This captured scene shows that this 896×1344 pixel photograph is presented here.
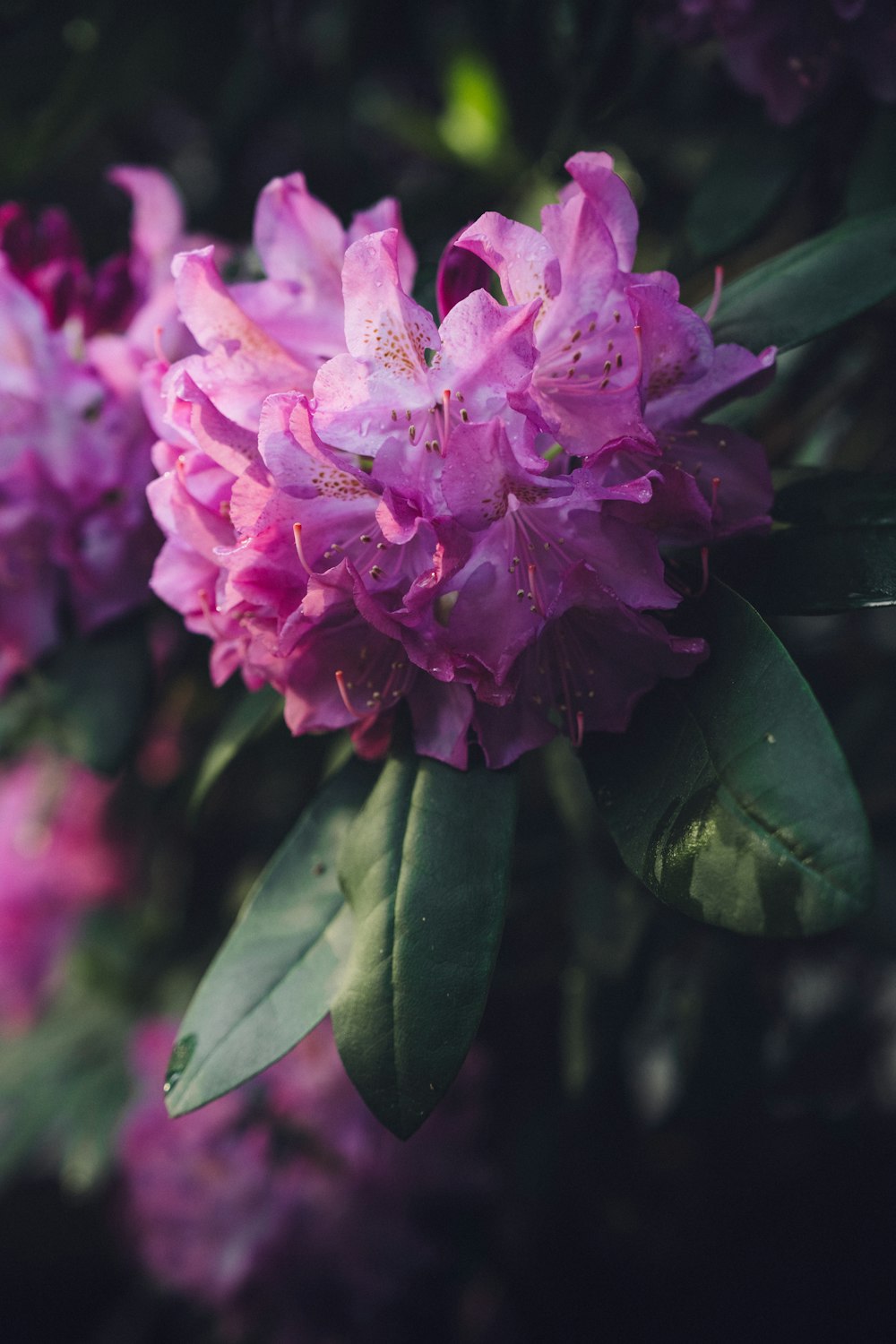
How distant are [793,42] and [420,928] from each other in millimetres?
760

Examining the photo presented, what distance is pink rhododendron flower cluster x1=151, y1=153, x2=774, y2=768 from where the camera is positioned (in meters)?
0.53

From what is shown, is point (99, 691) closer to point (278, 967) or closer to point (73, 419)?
point (73, 419)

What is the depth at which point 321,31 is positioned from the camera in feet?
4.89

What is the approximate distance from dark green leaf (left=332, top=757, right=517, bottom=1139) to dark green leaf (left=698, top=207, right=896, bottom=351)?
34cm

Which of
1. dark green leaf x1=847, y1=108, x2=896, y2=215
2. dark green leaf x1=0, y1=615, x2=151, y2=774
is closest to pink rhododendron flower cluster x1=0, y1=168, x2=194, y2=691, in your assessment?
dark green leaf x1=0, y1=615, x2=151, y2=774

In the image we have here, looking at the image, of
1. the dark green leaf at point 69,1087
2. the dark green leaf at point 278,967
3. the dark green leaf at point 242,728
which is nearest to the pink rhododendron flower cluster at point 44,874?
the dark green leaf at point 69,1087

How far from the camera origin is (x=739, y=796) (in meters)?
0.51

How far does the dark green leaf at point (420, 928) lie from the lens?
56 cm

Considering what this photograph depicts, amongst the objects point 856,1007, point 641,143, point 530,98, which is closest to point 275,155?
point 530,98

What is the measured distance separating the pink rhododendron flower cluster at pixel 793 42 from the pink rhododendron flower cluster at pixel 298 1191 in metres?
1.13

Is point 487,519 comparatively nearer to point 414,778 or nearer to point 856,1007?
point 414,778

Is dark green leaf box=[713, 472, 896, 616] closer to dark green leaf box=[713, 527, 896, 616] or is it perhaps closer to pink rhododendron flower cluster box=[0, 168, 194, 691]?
dark green leaf box=[713, 527, 896, 616]

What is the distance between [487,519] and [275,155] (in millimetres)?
1122

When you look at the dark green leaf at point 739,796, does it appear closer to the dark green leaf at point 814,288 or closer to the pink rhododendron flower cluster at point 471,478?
the pink rhododendron flower cluster at point 471,478
